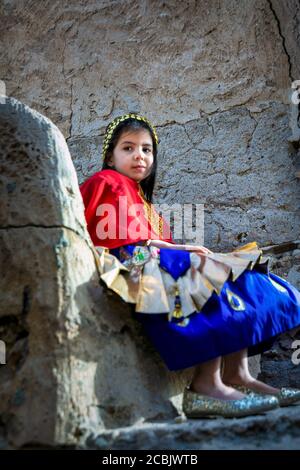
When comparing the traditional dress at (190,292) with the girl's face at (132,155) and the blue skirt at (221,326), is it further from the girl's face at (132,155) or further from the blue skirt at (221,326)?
the girl's face at (132,155)

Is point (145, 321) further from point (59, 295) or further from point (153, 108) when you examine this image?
point (153, 108)

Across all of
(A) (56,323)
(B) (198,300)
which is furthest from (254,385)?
(A) (56,323)

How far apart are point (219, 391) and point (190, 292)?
312 mm

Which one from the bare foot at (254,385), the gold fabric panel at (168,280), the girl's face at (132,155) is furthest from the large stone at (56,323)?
the girl's face at (132,155)

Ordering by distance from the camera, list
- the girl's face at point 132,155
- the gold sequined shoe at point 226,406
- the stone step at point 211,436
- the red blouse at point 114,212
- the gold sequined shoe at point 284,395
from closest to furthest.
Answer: the stone step at point 211,436 → the gold sequined shoe at point 226,406 → the gold sequined shoe at point 284,395 → the red blouse at point 114,212 → the girl's face at point 132,155

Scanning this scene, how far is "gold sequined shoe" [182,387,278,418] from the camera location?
188 centimetres

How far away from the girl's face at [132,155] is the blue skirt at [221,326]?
0.67 meters

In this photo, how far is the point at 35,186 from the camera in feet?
6.31

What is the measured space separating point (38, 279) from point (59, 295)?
0.08m

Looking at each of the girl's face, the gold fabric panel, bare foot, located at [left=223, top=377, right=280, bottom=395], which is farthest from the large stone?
the girl's face

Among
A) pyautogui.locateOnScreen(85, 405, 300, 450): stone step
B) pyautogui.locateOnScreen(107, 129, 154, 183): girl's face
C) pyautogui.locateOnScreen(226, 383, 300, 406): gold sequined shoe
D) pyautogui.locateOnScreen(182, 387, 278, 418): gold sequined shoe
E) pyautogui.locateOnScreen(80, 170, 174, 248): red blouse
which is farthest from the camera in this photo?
pyautogui.locateOnScreen(107, 129, 154, 183): girl's face

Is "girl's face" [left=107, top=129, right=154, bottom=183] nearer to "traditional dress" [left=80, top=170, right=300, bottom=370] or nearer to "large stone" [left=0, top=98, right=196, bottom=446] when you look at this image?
"traditional dress" [left=80, top=170, right=300, bottom=370]

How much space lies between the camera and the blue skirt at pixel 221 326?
1.91 metres

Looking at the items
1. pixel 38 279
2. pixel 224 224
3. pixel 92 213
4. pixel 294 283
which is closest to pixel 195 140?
pixel 224 224
